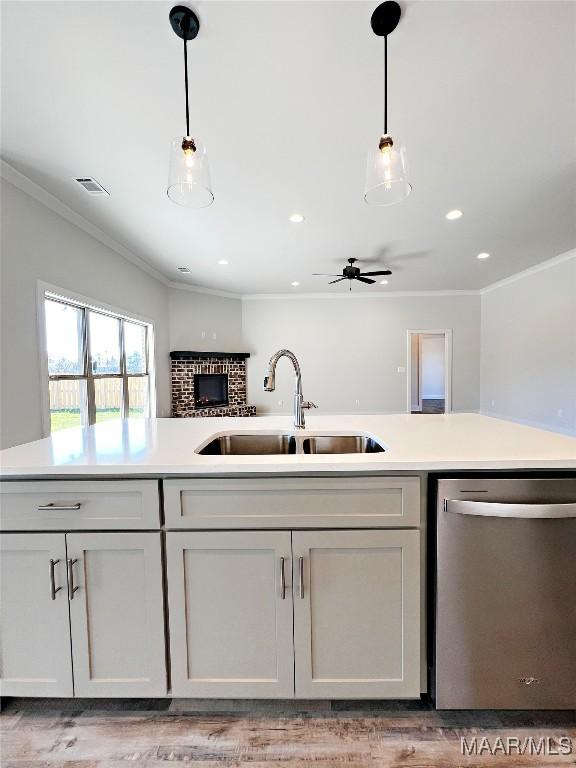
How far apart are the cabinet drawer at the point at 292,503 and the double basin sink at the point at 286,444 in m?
0.51

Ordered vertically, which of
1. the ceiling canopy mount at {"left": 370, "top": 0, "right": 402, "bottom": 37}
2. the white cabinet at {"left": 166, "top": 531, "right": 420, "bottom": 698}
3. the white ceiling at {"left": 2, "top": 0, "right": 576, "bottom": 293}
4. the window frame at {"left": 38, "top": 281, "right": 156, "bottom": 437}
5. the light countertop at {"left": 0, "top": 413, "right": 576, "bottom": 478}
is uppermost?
the white ceiling at {"left": 2, "top": 0, "right": 576, "bottom": 293}

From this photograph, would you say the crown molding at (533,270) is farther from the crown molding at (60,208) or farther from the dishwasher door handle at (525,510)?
the crown molding at (60,208)

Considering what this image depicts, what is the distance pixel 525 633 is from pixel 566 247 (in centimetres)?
556

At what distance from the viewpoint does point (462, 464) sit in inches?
41.4

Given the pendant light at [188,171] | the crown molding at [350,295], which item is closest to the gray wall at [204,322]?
the crown molding at [350,295]

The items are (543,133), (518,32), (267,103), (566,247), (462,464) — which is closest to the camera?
(462,464)

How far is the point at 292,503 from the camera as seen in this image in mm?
1096

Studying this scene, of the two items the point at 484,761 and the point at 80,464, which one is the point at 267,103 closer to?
the point at 80,464

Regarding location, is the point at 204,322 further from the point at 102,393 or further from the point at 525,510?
the point at 525,510

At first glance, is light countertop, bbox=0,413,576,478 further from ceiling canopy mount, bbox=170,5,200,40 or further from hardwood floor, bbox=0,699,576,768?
ceiling canopy mount, bbox=170,5,200,40

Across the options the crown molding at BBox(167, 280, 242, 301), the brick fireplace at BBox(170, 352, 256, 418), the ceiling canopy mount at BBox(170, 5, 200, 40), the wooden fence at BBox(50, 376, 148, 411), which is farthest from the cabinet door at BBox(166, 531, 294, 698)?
the crown molding at BBox(167, 280, 242, 301)

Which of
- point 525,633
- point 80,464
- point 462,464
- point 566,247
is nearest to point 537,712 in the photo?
point 525,633

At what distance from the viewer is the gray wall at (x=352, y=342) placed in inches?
290

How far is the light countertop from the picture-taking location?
106cm
